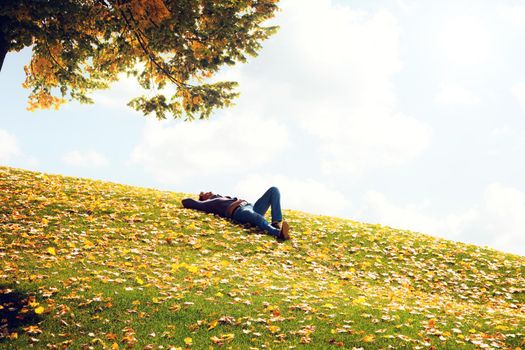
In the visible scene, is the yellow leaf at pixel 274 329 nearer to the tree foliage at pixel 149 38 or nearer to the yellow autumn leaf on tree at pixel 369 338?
the yellow autumn leaf on tree at pixel 369 338

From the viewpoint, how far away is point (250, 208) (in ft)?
40.5

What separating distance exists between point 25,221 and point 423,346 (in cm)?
900

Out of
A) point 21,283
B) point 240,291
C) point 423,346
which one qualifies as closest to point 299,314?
point 240,291

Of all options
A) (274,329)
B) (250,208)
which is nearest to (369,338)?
(274,329)

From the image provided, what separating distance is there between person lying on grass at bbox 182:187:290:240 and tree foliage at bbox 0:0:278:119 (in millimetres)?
3967

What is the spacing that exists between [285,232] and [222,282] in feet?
12.0

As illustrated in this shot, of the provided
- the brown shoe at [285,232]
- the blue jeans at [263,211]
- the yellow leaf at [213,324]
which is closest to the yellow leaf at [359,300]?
the yellow leaf at [213,324]

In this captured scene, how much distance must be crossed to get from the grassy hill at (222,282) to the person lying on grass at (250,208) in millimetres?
319

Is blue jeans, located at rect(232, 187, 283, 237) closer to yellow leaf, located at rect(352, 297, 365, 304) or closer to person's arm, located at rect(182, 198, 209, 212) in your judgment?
person's arm, located at rect(182, 198, 209, 212)

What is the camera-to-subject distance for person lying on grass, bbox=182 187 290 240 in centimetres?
1179

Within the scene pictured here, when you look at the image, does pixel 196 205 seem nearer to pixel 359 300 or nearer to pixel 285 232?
pixel 285 232

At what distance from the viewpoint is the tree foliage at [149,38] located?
1209cm

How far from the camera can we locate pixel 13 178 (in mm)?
14930

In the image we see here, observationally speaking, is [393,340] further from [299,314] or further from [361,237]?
[361,237]
